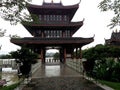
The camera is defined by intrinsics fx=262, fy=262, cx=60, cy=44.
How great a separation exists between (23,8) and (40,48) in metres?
31.4

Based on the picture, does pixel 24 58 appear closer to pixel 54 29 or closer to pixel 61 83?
pixel 61 83

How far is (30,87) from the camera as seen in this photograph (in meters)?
13.4

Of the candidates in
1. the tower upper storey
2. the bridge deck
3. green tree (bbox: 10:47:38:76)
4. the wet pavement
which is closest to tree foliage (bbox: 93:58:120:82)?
the wet pavement

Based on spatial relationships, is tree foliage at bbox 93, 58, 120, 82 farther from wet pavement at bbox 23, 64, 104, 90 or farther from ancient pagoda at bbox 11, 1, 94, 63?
ancient pagoda at bbox 11, 1, 94, 63

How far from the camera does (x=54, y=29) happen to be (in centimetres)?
4272

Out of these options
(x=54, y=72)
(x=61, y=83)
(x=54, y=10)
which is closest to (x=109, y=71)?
(x=61, y=83)

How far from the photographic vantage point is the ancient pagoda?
131ft

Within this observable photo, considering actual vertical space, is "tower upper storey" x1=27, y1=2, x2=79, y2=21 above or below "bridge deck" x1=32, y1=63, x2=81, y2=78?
above

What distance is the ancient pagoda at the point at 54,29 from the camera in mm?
40031

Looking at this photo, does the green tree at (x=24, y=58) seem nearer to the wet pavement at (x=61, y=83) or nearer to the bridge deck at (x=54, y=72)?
the wet pavement at (x=61, y=83)

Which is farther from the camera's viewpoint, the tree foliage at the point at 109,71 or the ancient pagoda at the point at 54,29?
the ancient pagoda at the point at 54,29

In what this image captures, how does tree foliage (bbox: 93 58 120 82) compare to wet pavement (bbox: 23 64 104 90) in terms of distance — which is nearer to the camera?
wet pavement (bbox: 23 64 104 90)

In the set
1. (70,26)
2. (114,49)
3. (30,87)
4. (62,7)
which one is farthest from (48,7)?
(30,87)

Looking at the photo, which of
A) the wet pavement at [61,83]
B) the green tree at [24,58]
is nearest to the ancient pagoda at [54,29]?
the wet pavement at [61,83]
